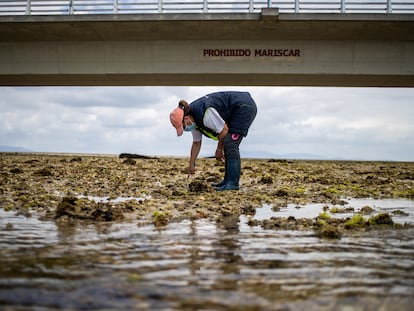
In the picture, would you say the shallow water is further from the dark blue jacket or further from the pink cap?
A: the dark blue jacket

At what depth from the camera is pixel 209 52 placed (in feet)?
74.2

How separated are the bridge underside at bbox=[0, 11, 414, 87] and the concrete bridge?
0.05 metres

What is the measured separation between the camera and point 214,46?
22.7 m

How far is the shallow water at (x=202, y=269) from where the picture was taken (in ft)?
6.27

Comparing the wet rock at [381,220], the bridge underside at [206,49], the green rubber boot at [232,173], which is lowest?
the wet rock at [381,220]

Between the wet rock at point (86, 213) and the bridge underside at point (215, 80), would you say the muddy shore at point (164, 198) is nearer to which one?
the wet rock at point (86, 213)

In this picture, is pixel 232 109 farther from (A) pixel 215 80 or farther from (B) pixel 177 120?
(A) pixel 215 80

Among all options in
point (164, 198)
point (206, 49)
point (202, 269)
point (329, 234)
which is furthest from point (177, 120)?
point (206, 49)

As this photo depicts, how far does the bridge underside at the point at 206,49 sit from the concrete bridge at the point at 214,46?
49 millimetres

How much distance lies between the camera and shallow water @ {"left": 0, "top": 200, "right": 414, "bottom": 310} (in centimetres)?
191

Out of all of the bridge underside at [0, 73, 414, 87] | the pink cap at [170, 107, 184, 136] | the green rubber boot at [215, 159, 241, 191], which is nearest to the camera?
the pink cap at [170, 107, 184, 136]

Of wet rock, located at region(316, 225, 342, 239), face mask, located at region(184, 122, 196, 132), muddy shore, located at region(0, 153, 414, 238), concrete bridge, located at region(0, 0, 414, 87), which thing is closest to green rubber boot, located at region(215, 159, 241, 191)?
muddy shore, located at region(0, 153, 414, 238)

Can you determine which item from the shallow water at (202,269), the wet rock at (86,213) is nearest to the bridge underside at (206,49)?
the wet rock at (86,213)

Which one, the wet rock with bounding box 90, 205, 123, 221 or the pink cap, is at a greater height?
the pink cap
